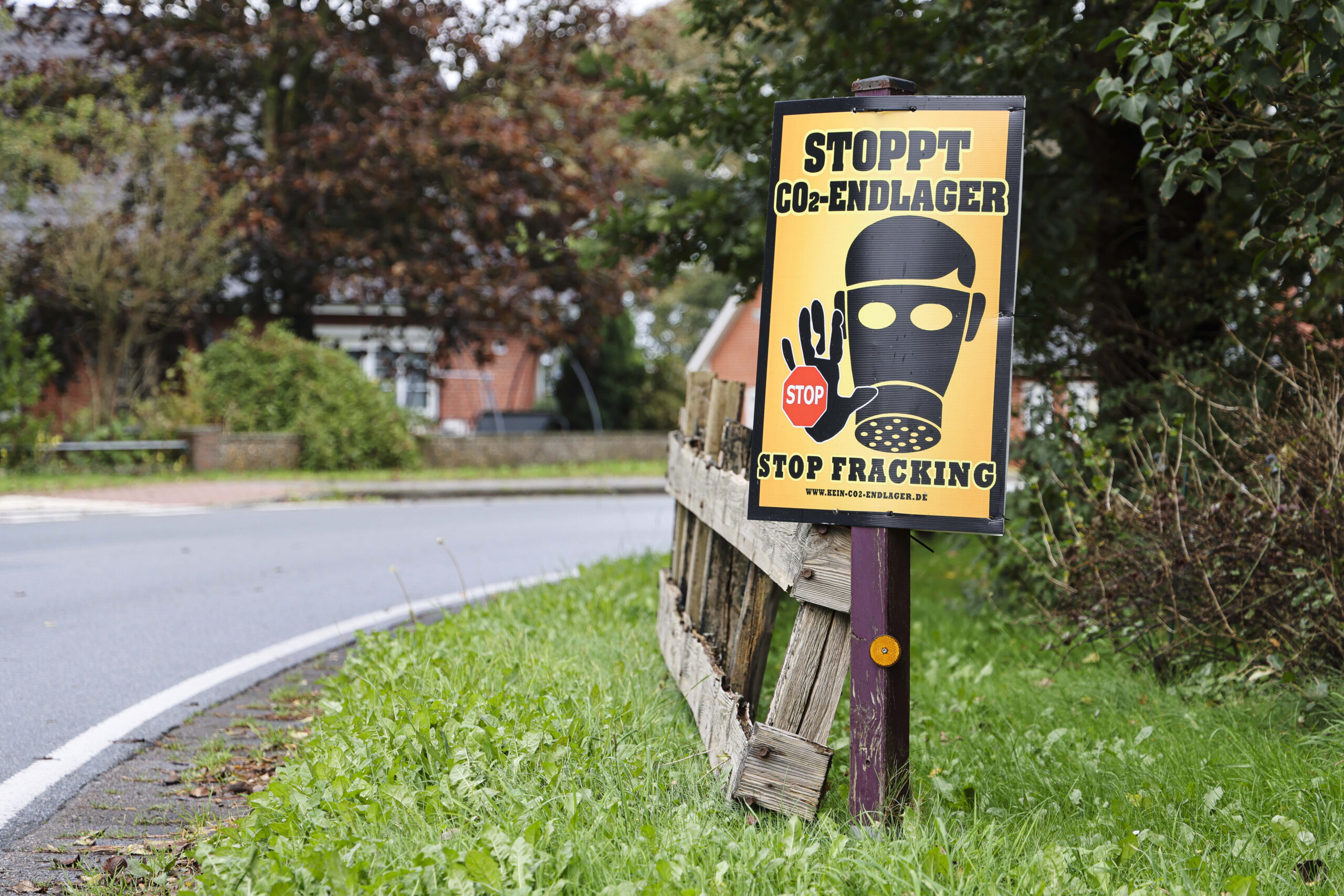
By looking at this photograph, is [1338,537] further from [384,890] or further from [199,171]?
[199,171]

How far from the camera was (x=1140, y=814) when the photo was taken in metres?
3.33

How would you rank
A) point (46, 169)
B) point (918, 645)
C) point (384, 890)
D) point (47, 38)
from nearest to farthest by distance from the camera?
point (384, 890) → point (918, 645) → point (46, 169) → point (47, 38)

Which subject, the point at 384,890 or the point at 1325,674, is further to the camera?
the point at 1325,674

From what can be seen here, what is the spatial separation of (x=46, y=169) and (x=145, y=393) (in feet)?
13.1

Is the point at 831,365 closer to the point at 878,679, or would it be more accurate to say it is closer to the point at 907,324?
the point at 907,324

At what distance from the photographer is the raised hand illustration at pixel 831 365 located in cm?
303

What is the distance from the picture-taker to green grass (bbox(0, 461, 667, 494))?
14.7m

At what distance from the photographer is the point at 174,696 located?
5.19 metres

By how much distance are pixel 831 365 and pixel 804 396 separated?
11 cm

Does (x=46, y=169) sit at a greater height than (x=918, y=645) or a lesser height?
greater

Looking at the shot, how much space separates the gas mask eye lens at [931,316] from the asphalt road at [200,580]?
10.4 feet

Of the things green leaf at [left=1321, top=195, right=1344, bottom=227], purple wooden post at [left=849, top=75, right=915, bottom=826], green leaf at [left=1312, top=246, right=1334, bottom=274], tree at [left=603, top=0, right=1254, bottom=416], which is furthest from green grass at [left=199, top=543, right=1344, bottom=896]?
tree at [left=603, top=0, right=1254, bottom=416]

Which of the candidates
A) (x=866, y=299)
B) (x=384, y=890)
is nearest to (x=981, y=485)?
(x=866, y=299)

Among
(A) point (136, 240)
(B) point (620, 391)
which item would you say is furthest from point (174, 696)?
(B) point (620, 391)
